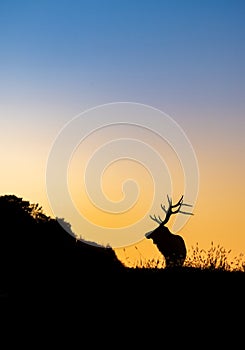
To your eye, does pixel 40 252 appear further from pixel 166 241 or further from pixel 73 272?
pixel 166 241

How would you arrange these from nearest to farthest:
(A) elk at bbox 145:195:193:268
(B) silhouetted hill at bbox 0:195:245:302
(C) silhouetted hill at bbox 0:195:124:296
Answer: (B) silhouetted hill at bbox 0:195:245:302 → (C) silhouetted hill at bbox 0:195:124:296 → (A) elk at bbox 145:195:193:268

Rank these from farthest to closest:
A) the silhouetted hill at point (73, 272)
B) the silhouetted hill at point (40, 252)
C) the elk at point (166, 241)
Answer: the elk at point (166, 241), the silhouetted hill at point (40, 252), the silhouetted hill at point (73, 272)

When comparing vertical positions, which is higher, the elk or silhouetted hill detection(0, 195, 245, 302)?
the elk

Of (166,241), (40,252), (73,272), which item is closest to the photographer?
(73,272)

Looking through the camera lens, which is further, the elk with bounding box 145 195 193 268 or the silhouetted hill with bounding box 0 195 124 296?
the elk with bounding box 145 195 193 268

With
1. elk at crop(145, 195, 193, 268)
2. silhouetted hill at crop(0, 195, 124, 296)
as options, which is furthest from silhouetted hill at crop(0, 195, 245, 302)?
elk at crop(145, 195, 193, 268)

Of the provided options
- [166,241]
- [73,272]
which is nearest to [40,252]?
[73,272]

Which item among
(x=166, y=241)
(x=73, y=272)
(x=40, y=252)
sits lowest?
(x=73, y=272)

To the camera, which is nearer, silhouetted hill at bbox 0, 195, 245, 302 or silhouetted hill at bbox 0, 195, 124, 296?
silhouetted hill at bbox 0, 195, 245, 302

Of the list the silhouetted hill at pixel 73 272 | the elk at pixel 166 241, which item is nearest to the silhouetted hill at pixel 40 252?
the silhouetted hill at pixel 73 272

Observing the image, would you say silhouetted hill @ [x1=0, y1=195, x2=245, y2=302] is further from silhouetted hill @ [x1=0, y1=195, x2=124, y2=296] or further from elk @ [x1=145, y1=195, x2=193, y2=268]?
elk @ [x1=145, y1=195, x2=193, y2=268]

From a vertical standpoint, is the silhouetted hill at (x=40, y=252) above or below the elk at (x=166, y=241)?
below

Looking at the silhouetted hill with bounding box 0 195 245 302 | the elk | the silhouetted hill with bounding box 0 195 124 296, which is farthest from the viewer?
the elk

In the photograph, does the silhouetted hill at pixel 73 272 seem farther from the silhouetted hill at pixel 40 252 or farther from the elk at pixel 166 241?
the elk at pixel 166 241
